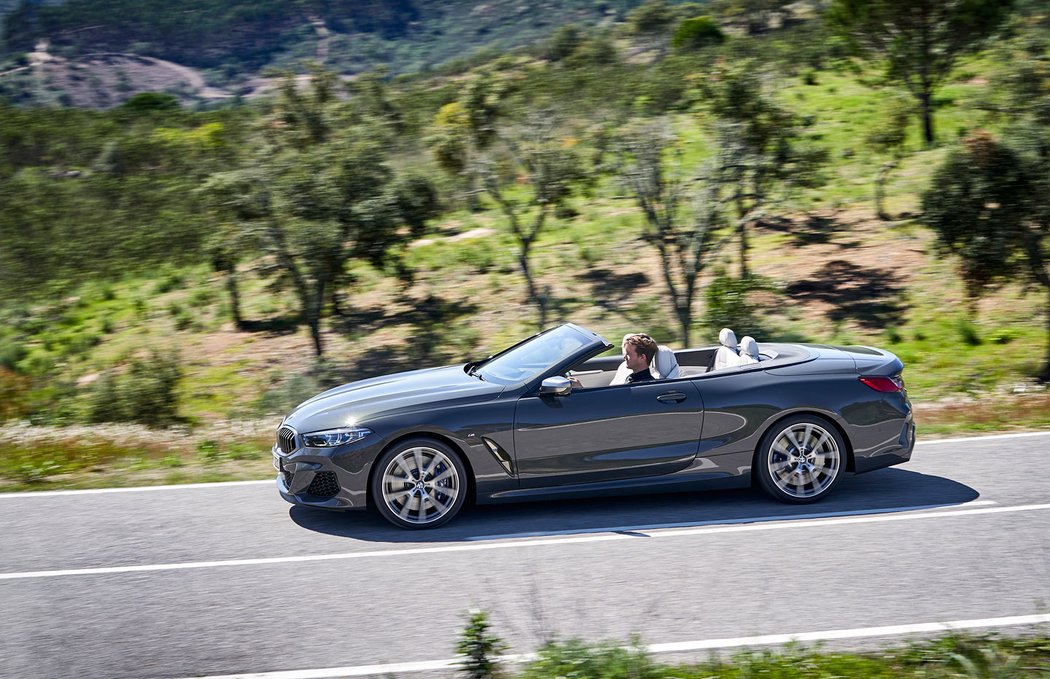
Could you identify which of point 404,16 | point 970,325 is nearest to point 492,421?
point 970,325

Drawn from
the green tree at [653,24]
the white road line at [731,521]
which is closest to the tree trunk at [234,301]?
the white road line at [731,521]

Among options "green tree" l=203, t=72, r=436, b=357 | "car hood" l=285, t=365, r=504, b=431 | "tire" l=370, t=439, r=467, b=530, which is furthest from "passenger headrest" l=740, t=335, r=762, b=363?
"green tree" l=203, t=72, r=436, b=357

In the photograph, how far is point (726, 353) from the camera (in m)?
8.27

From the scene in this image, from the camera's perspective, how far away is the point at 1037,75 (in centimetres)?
1689

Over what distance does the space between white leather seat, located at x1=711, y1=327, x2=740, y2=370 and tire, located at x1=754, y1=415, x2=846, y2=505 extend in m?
0.70

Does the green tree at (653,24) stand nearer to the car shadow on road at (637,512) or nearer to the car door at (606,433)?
the car shadow on road at (637,512)

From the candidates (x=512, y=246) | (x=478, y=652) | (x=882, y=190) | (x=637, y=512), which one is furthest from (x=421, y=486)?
(x=882, y=190)

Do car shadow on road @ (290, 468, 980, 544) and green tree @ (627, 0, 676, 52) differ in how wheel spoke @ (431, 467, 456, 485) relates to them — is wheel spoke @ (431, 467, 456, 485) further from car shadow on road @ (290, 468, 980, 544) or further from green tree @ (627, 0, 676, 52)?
green tree @ (627, 0, 676, 52)

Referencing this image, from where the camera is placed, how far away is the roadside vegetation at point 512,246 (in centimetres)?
1634

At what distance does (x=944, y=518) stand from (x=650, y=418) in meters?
2.23

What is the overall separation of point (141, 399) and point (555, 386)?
13435 mm

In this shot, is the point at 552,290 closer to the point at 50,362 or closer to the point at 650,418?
the point at 50,362

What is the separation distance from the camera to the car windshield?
25.2 ft

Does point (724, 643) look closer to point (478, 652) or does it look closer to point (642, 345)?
point (478, 652)
